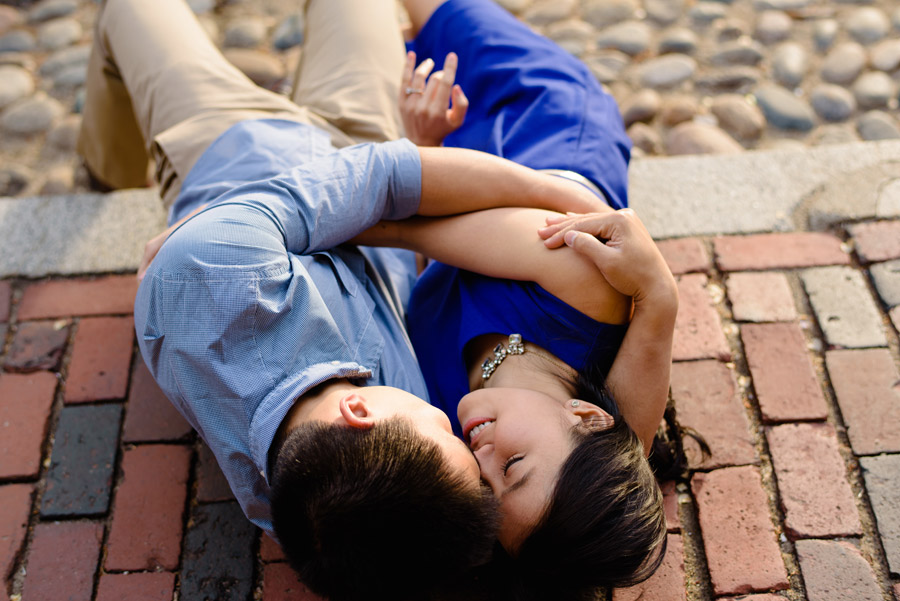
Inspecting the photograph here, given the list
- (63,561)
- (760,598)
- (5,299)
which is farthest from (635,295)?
(5,299)

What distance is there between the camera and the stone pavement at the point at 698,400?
1971 millimetres

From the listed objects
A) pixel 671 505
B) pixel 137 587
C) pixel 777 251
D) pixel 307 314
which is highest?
pixel 307 314

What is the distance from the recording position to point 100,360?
2396 mm

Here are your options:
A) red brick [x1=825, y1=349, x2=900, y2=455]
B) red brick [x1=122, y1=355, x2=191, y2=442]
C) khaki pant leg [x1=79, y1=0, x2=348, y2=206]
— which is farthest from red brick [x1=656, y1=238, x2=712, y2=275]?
red brick [x1=122, y1=355, x2=191, y2=442]

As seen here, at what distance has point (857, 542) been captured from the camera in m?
1.95

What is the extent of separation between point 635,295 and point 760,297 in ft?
2.98

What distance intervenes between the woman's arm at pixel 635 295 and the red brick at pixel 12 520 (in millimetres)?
1713

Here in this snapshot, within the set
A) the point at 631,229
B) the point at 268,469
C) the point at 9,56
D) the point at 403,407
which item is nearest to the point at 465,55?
the point at 631,229

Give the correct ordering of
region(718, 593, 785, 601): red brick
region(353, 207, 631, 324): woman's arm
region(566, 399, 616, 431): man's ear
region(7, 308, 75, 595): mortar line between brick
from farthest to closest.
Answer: region(7, 308, 75, 595): mortar line between brick, region(718, 593, 785, 601): red brick, region(353, 207, 631, 324): woman's arm, region(566, 399, 616, 431): man's ear

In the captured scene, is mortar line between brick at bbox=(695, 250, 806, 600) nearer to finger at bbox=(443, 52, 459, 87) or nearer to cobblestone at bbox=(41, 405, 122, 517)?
finger at bbox=(443, 52, 459, 87)

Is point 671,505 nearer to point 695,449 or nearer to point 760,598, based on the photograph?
point 695,449

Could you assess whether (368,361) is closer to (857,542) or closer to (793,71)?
(857,542)

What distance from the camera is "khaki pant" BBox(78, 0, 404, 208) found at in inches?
90.3

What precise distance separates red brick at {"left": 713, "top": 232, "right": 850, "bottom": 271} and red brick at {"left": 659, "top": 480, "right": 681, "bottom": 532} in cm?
87
